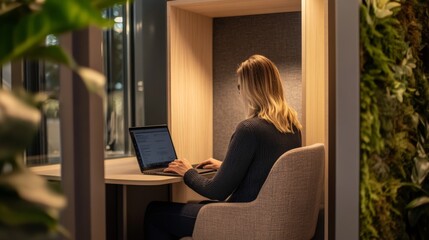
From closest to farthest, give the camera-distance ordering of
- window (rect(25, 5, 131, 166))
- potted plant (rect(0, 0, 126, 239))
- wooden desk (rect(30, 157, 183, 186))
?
potted plant (rect(0, 0, 126, 239)) < wooden desk (rect(30, 157, 183, 186)) < window (rect(25, 5, 131, 166))

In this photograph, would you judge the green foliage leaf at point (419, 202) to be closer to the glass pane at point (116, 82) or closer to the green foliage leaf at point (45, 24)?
the green foliage leaf at point (45, 24)

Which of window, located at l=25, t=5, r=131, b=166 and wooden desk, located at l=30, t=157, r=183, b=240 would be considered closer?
wooden desk, located at l=30, t=157, r=183, b=240

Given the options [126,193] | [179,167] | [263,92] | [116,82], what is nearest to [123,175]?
[179,167]

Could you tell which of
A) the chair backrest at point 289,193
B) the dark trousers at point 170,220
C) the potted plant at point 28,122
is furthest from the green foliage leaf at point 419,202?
the potted plant at point 28,122

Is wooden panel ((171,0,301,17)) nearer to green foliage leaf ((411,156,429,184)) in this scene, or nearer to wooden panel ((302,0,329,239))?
wooden panel ((302,0,329,239))

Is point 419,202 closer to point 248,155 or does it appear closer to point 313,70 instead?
point 248,155

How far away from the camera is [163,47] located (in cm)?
402

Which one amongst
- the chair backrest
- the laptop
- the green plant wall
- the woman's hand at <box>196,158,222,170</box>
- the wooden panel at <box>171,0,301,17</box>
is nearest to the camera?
the green plant wall

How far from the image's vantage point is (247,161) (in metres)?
2.61

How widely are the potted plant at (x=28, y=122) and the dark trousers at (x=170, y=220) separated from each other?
76.8 inches

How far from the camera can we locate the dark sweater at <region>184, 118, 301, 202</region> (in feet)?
8.54

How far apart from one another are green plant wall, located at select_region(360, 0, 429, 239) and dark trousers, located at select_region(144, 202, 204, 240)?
2.86ft

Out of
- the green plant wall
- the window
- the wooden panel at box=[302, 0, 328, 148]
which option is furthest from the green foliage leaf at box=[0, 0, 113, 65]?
the window

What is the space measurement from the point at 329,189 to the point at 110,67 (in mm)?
1680
